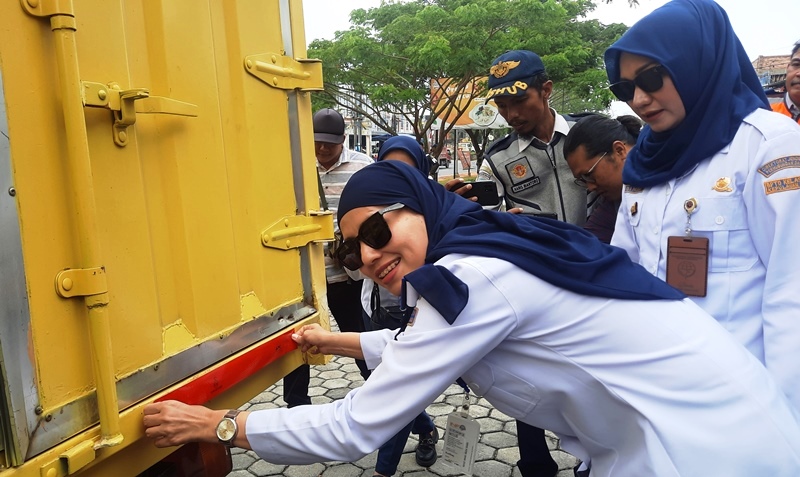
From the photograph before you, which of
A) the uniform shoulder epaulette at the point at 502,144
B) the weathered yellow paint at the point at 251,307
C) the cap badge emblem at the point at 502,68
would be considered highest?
the cap badge emblem at the point at 502,68

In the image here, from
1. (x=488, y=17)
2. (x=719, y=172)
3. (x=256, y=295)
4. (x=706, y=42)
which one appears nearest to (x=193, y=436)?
(x=256, y=295)

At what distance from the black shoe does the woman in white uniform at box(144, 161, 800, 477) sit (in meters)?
1.71

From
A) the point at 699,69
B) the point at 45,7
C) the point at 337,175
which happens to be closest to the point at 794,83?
the point at 699,69

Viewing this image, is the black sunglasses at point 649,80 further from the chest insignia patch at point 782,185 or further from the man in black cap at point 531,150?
the man in black cap at point 531,150

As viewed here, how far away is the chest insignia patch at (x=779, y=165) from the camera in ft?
4.45

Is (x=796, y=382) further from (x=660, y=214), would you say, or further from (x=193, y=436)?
(x=193, y=436)

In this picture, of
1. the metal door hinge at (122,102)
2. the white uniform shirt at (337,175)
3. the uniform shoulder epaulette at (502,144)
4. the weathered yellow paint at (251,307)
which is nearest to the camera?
the metal door hinge at (122,102)

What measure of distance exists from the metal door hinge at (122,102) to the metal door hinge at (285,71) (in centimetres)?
44

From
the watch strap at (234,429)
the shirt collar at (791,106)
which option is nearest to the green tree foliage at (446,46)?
the shirt collar at (791,106)

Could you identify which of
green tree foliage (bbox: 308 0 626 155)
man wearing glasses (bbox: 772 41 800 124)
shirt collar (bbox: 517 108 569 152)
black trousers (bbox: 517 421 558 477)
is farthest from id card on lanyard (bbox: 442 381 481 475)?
green tree foliage (bbox: 308 0 626 155)

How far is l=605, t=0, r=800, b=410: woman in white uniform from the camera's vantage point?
1346mm

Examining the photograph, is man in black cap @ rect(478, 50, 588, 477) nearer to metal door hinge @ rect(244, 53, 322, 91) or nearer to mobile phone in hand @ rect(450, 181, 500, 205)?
mobile phone in hand @ rect(450, 181, 500, 205)

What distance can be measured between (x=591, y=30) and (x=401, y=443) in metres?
13.8

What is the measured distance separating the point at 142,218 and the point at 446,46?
9875mm
